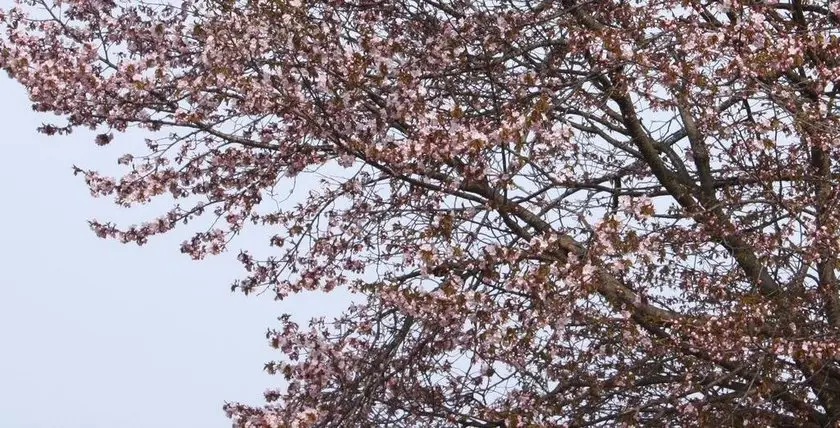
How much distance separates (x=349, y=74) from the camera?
26.6 ft

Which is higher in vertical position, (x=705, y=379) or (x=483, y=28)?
(x=483, y=28)

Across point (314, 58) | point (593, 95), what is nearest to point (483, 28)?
point (593, 95)

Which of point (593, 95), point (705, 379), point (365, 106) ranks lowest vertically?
point (705, 379)

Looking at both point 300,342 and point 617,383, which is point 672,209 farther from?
point 300,342

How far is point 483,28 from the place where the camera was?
9258 millimetres

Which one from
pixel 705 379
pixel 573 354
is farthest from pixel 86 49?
pixel 705 379

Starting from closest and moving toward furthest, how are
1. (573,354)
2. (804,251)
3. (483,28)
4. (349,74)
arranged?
(349,74), (804,251), (483,28), (573,354)

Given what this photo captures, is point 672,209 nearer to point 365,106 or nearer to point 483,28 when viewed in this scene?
point 483,28

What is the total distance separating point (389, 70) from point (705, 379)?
3.55 metres

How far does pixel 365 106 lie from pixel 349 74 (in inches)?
13.8

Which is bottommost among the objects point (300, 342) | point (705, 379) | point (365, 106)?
point (705, 379)

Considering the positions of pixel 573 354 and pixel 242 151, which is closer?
pixel 242 151

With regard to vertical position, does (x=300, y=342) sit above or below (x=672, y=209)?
below

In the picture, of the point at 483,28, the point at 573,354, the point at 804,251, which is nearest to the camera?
the point at 804,251
